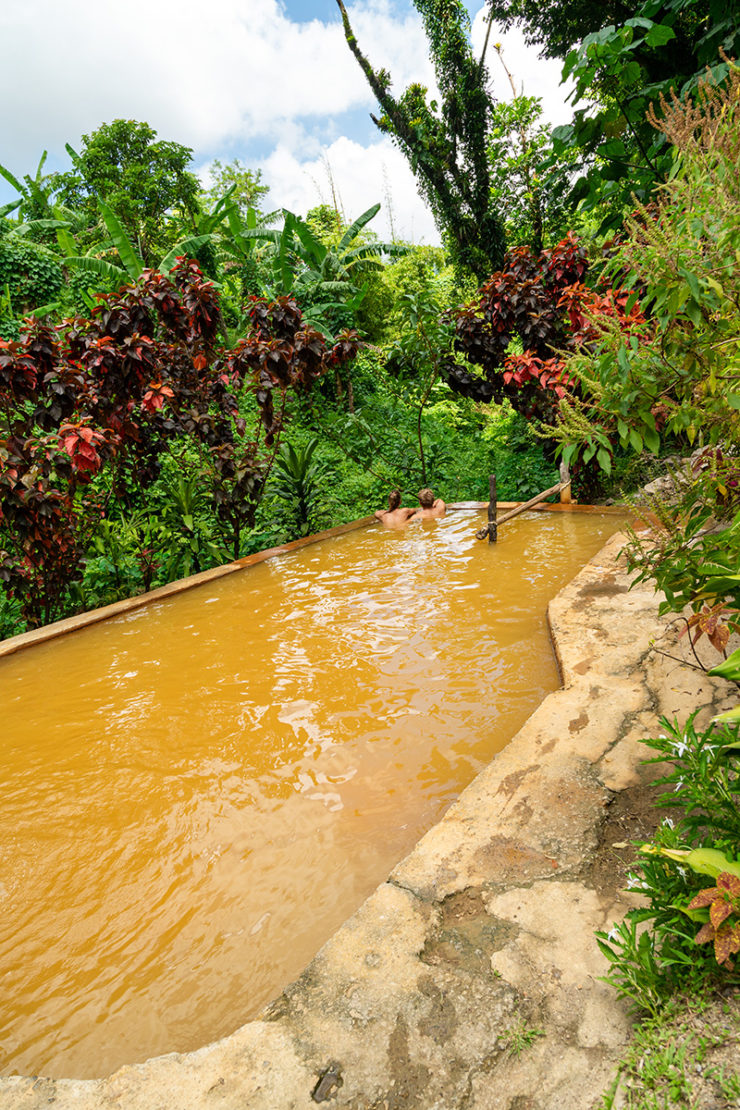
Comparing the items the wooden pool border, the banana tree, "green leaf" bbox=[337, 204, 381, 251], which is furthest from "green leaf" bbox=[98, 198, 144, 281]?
the wooden pool border

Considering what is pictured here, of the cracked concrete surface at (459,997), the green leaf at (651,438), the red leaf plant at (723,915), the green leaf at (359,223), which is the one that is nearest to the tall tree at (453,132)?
the green leaf at (359,223)

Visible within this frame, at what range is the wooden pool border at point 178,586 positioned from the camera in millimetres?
4535

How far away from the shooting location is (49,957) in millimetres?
1896

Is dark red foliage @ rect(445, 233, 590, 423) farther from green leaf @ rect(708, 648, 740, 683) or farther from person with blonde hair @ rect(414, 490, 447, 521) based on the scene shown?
green leaf @ rect(708, 648, 740, 683)

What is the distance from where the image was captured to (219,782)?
2.66m

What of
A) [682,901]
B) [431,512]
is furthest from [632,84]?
[431,512]

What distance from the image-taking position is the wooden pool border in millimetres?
4535

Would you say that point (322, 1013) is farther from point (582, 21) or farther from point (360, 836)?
point (582, 21)

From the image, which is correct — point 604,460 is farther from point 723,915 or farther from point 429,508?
point 429,508

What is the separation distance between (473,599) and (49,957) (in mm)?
3356

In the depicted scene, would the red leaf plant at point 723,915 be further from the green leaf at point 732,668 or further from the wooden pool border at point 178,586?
the wooden pool border at point 178,586

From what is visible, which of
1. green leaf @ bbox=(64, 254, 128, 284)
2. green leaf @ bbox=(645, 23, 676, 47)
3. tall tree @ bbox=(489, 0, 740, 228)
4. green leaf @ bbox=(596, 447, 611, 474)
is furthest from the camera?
green leaf @ bbox=(64, 254, 128, 284)

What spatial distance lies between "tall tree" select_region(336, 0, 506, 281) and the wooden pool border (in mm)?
8988

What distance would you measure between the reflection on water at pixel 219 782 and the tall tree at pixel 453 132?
11.7m
